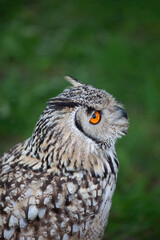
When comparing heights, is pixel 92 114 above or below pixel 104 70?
below

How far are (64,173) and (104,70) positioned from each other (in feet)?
9.58

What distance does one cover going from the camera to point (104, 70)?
555cm

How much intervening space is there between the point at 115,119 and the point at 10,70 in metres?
3.12

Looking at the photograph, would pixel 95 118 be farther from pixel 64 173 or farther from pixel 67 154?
pixel 64 173

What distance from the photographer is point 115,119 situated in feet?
9.50

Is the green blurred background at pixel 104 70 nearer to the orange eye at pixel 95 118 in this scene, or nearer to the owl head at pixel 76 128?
the owl head at pixel 76 128

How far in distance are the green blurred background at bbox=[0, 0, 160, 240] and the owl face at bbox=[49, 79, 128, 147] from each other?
126 centimetres

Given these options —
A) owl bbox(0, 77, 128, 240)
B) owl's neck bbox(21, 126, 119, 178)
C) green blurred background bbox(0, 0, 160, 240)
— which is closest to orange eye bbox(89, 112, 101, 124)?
owl bbox(0, 77, 128, 240)

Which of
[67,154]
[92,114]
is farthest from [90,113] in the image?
[67,154]

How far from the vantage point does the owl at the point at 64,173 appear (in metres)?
2.69

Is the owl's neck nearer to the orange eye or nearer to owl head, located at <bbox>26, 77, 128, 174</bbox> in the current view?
owl head, located at <bbox>26, 77, 128, 174</bbox>

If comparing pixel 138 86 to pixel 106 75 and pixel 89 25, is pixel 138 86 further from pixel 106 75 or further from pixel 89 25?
pixel 89 25

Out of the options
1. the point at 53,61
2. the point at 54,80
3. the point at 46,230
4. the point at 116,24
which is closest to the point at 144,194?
the point at 46,230

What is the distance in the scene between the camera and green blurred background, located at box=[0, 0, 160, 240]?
13.7 ft
